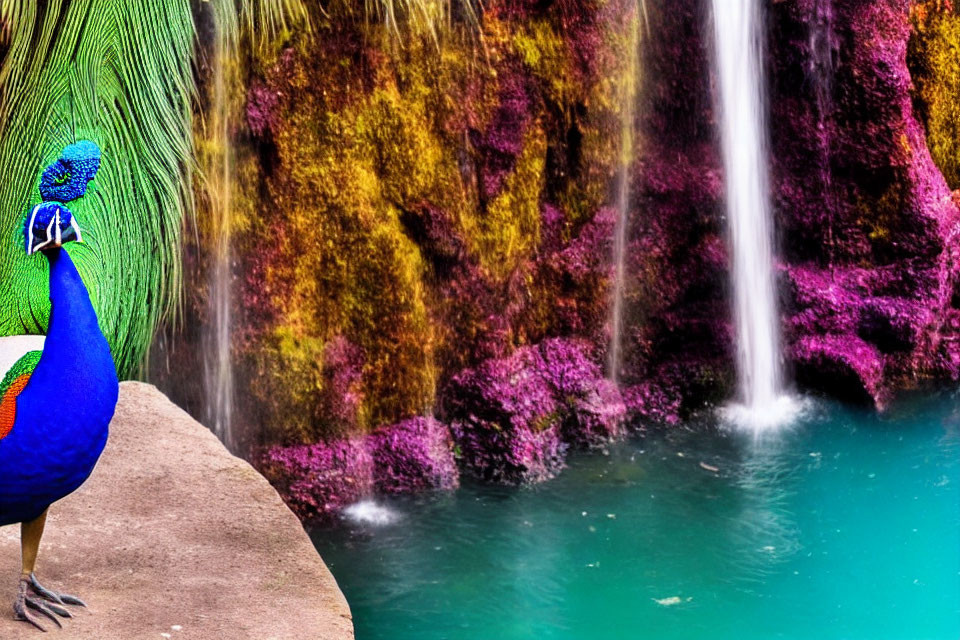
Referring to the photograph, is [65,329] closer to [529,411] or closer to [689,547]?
[689,547]

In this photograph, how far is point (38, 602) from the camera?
2.78 metres

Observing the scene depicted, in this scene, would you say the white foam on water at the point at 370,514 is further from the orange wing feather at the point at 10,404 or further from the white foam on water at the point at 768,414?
the orange wing feather at the point at 10,404

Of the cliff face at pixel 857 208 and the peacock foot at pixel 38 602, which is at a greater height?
the cliff face at pixel 857 208

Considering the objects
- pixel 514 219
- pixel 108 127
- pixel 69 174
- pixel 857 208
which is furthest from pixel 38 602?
pixel 857 208

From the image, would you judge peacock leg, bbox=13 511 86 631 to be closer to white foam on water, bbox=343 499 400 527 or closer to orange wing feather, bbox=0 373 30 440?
orange wing feather, bbox=0 373 30 440

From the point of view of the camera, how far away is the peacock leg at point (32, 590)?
2752mm

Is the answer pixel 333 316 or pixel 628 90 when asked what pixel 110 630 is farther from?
pixel 628 90

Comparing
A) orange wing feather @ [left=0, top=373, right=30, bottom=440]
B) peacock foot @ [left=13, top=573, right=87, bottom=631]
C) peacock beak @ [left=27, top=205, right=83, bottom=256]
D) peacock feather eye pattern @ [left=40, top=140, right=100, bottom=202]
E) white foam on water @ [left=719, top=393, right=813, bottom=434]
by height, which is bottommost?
white foam on water @ [left=719, top=393, right=813, bottom=434]

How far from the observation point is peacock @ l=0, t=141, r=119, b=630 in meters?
2.60

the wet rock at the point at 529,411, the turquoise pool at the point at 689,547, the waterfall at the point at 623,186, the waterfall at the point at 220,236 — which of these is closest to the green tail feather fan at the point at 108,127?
the waterfall at the point at 220,236

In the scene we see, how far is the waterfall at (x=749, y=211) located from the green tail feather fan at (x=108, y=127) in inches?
120

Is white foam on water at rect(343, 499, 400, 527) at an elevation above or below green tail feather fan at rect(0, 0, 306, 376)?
below

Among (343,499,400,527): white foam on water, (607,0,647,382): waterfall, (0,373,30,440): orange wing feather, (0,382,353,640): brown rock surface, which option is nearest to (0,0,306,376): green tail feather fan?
(0,382,353,640): brown rock surface

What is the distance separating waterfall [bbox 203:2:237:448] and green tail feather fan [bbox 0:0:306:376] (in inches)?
14.0
